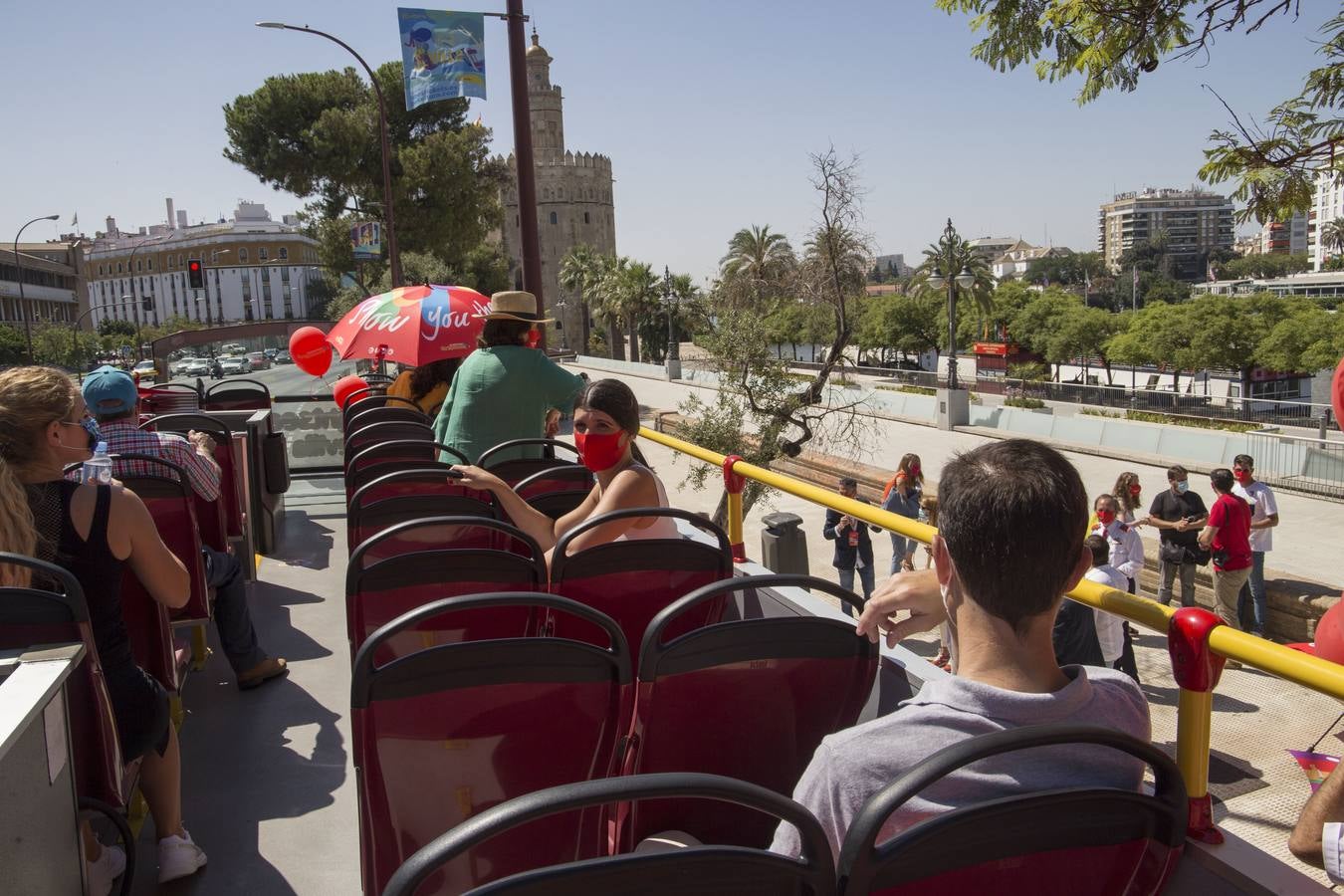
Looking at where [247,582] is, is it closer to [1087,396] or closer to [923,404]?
[923,404]

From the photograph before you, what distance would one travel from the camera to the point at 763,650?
2221mm

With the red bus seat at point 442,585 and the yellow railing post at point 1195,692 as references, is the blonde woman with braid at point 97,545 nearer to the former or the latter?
the red bus seat at point 442,585

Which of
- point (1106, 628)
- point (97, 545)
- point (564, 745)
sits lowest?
point (1106, 628)

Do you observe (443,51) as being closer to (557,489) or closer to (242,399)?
(242,399)

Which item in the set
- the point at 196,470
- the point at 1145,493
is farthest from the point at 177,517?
the point at 1145,493

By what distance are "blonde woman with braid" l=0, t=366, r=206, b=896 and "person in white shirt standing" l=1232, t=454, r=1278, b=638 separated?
10.3 meters

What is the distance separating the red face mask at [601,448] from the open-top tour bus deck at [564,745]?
17.4 inches

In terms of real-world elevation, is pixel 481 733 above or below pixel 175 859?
above

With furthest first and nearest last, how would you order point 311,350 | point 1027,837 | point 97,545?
point 311,350 → point 97,545 → point 1027,837

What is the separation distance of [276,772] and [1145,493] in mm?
24795

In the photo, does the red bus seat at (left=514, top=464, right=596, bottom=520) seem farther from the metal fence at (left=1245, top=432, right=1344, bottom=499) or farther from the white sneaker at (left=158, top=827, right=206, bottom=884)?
the metal fence at (left=1245, top=432, right=1344, bottom=499)

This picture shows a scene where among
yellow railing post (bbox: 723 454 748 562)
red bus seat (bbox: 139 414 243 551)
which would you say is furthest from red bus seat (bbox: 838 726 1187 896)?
red bus seat (bbox: 139 414 243 551)

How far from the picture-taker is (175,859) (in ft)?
9.69

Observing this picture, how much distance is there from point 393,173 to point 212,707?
1405 inches
